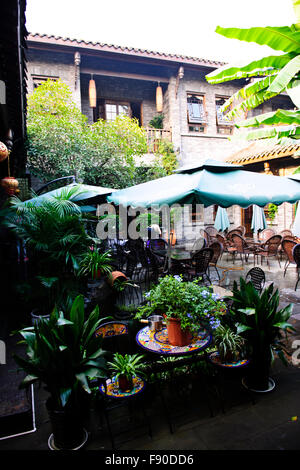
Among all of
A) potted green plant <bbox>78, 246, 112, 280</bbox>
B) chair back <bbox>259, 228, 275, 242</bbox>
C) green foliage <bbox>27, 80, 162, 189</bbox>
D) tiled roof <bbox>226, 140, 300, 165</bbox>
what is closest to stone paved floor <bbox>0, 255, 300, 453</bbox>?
potted green plant <bbox>78, 246, 112, 280</bbox>

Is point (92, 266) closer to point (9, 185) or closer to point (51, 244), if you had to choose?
point (51, 244)

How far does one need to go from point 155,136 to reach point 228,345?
38.9 feet

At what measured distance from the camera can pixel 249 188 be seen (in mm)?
4219

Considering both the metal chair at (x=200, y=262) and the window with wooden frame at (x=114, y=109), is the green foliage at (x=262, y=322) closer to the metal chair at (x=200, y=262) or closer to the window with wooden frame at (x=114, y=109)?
the metal chair at (x=200, y=262)

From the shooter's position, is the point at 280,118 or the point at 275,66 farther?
the point at 275,66

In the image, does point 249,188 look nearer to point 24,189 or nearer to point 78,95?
point 24,189

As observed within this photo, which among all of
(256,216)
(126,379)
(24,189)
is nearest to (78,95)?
(24,189)

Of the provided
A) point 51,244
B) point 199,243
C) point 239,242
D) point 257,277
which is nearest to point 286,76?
point 257,277

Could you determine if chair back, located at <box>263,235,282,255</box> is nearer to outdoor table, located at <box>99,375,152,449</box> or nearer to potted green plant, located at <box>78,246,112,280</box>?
→ potted green plant, located at <box>78,246,112,280</box>

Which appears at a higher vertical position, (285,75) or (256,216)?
(285,75)

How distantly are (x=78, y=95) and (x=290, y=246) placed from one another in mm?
10360

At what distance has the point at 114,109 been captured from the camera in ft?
45.8

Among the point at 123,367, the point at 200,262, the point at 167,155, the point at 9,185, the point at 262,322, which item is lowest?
the point at 123,367

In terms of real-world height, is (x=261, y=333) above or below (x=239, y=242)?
below
